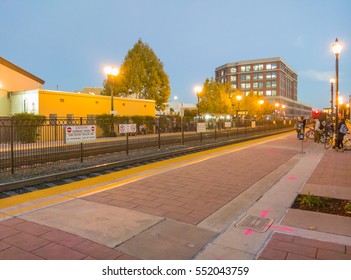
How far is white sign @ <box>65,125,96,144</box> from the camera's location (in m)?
11.4

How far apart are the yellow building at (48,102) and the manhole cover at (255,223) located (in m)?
25.7

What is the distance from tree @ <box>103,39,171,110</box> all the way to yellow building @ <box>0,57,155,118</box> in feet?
21.6

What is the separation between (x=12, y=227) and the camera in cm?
488

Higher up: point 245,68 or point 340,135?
point 245,68

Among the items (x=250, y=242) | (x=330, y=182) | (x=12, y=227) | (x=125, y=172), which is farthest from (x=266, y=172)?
(x=12, y=227)

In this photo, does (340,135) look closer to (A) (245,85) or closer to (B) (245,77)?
(A) (245,85)

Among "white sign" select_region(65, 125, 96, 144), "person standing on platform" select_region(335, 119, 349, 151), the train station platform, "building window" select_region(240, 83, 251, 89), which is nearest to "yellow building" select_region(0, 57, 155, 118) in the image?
"white sign" select_region(65, 125, 96, 144)

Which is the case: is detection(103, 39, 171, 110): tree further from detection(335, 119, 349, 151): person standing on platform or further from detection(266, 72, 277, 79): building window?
detection(266, 72, 277, 79): building window

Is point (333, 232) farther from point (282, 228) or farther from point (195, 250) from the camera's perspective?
point (195, 250)

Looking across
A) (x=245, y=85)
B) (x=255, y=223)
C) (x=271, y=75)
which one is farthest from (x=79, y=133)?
(x=245, y=85)

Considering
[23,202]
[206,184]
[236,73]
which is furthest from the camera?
[236,73]

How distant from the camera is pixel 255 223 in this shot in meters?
5.14

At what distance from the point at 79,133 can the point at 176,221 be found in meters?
7.69
